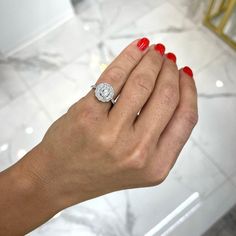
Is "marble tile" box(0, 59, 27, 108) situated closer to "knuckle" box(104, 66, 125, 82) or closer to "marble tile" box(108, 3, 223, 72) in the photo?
"marble tile" box(108, 3, 223, 72)

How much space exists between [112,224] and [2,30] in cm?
95

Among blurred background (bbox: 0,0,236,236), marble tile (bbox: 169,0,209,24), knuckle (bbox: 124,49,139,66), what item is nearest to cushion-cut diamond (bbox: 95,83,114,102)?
knuckle (bbox: 124,49,139,66)

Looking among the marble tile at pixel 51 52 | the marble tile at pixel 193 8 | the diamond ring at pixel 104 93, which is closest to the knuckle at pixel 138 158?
the diamond ring at pixel 104 93

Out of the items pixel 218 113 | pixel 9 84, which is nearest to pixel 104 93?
pixel 218 113

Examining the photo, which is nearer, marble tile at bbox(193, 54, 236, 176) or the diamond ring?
the diamond ring

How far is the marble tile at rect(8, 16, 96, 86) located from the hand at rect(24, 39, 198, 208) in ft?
2.64

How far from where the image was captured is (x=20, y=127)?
1.20 meters

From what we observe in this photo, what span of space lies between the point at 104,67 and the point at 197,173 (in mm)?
619

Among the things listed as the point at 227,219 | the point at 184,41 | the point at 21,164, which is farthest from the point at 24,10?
the point at 227,219

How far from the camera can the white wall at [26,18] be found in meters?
1.19

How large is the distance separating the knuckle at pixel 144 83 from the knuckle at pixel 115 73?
1.3 inches

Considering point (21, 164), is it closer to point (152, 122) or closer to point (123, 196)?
point (152, 122)

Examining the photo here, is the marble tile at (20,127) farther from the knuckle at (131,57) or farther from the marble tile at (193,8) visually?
the marble tile at (193,8)

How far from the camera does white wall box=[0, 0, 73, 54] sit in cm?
119
